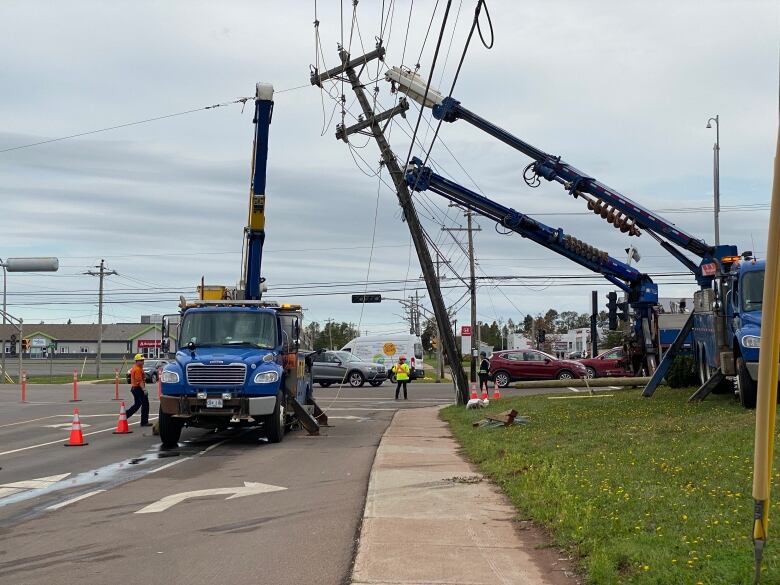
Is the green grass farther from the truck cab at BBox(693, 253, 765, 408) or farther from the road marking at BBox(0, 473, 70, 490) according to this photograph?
the road marking at BBox(0, 473, 70, 490)

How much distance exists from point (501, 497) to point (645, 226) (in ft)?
51.7

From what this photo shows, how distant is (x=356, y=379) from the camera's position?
1607 inches

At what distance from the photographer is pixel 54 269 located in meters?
29.9

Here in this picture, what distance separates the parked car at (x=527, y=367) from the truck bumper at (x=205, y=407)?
2237 centimetres

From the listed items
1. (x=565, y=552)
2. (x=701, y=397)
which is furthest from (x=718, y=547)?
(x=701, y=397)

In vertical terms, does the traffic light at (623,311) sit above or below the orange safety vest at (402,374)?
above

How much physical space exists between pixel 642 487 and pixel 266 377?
882 cm

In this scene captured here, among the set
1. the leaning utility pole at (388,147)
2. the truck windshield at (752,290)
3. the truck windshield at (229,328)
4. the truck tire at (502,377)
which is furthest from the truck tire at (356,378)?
the truck windshield at (752,290)

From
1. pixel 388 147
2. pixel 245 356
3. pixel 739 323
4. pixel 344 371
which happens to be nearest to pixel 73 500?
pixel 245 356

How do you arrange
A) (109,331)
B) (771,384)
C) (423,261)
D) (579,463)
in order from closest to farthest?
(771,384) → (579,463) → (423,261) → (109,331)

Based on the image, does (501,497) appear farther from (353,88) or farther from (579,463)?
(353,88)

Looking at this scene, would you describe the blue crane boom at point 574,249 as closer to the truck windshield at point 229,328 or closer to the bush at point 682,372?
the bush at point 682,372

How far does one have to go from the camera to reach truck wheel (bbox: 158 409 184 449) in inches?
634

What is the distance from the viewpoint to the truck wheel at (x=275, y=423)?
53.5 feet
